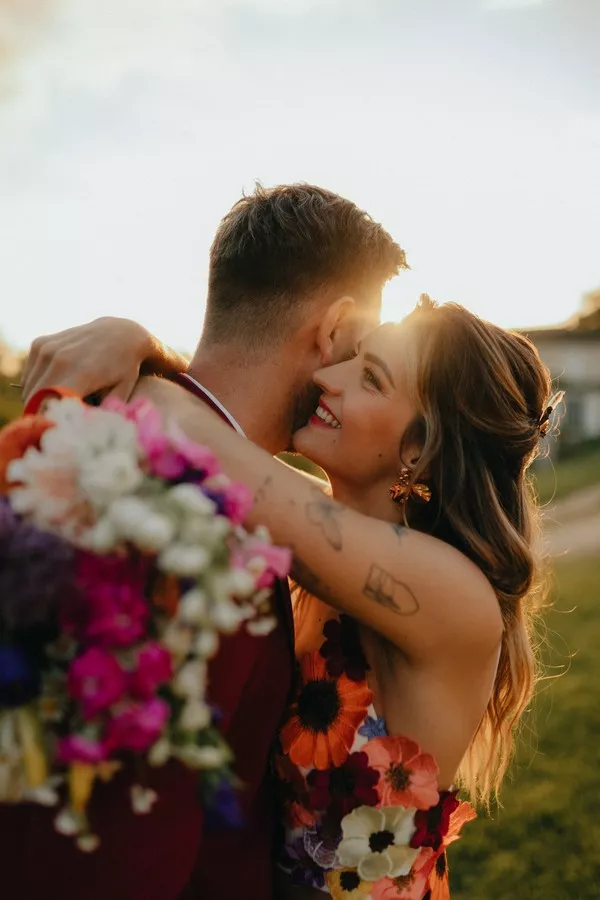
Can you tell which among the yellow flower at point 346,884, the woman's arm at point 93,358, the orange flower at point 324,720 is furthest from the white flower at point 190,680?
the yellow flower at point 346,884

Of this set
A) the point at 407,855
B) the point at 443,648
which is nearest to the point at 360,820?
the point at 407,855

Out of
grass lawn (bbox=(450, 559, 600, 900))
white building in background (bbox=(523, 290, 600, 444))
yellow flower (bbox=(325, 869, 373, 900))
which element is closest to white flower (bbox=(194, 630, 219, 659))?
yellow flower (bbox=(325, 869, 373, 900))

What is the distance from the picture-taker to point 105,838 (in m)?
2.07

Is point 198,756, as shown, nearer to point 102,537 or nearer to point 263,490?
point 102,537

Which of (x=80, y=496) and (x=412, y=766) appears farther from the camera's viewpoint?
(x=412, y=766)

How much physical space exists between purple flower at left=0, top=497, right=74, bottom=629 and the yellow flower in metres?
2.03

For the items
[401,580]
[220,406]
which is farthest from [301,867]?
[220,406]

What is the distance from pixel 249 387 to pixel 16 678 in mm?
2011

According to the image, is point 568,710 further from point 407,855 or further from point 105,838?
point 105,838

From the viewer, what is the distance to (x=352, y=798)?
3.23 metres

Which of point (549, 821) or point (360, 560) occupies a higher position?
point (360, 560)

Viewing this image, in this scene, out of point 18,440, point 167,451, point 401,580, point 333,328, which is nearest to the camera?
point 167,451

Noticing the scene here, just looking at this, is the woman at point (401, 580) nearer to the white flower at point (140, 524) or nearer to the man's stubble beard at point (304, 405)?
the man's stubble beard at point (304, 405)

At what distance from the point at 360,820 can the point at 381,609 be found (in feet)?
3.15
